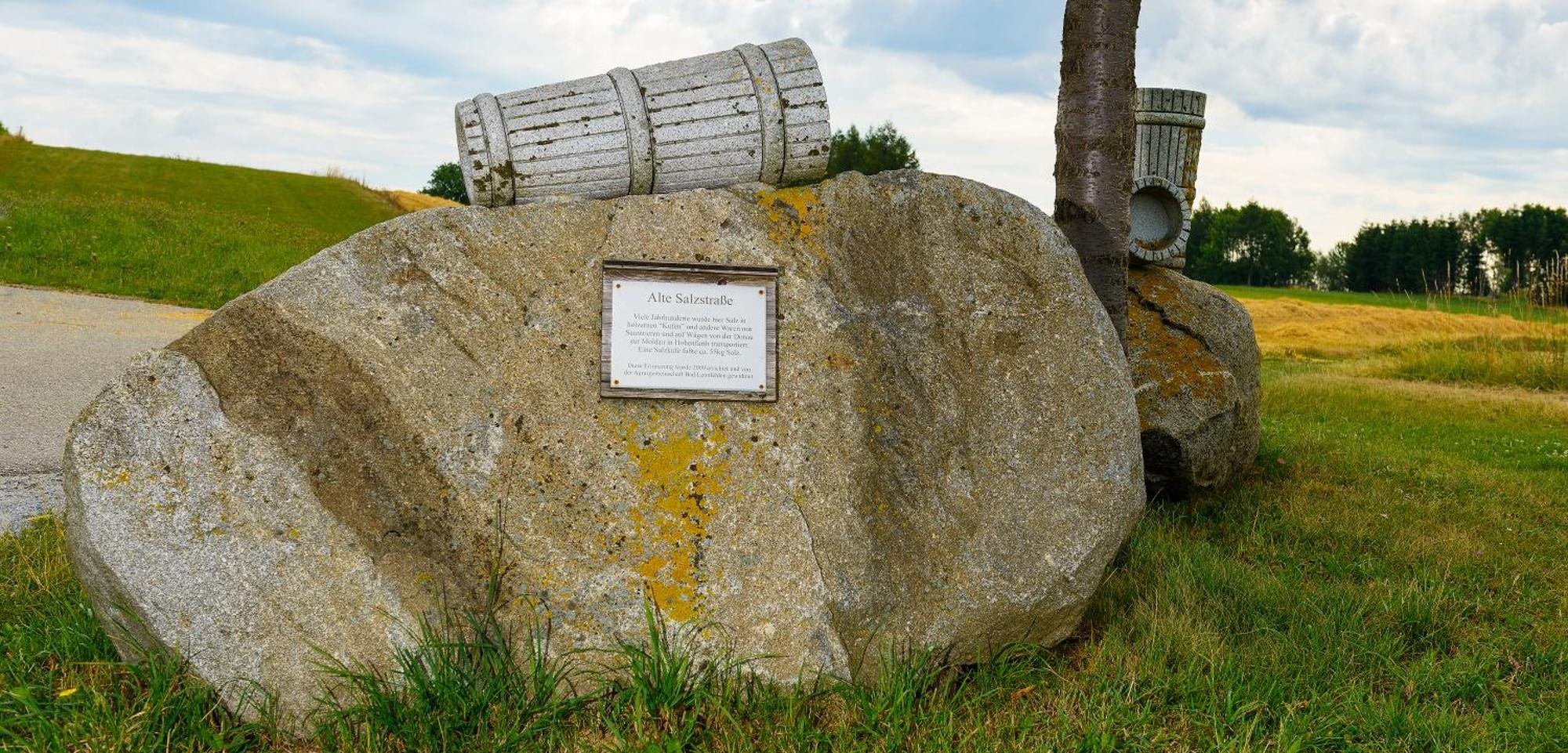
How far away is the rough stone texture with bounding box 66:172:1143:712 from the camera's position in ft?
12.7

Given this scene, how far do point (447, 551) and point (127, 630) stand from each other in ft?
3.88

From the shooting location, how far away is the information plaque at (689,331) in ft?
14.1

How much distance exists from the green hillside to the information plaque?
512 inches

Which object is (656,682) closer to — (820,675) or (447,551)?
(820,675)

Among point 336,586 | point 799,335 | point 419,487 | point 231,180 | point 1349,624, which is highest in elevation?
point 231,180

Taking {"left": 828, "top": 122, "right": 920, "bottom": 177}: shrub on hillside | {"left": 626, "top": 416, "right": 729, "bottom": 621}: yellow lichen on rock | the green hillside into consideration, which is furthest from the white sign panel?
{"left": 828, "top": 122, "right": 920, "bottom": 177}: shrub on hillside

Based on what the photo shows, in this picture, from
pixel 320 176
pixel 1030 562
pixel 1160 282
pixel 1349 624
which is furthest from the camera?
pixel 320 176

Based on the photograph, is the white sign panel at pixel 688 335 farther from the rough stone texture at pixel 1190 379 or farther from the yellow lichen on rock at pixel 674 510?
the rough stone texture at pixel 1190 379

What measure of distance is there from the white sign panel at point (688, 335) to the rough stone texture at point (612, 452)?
0.33 feet

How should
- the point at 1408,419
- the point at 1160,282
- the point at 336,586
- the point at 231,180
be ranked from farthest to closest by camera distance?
1. the point at 231,180
2. the point at 1408,419
3. the point at 1160,282
4. the point at 336,586

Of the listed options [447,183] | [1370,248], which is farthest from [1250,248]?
[447,183]

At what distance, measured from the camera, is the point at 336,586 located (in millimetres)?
3879

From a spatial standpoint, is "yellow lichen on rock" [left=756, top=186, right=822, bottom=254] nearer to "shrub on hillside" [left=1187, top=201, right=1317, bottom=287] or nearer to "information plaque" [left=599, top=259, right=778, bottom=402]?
"information plaque" [left=599, top=259, right=778, bottom=402]

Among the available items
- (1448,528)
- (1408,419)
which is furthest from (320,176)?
(1448,528)
